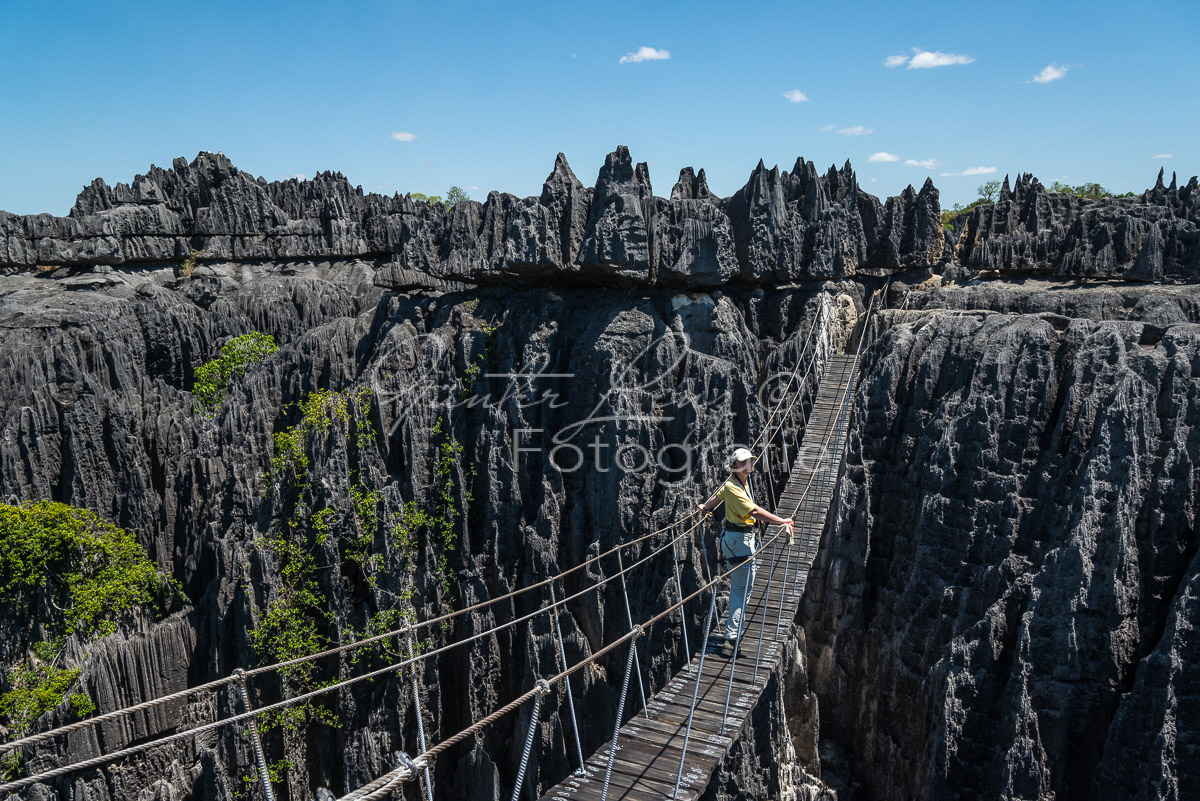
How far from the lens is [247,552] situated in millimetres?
13531

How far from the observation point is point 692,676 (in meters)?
7.05

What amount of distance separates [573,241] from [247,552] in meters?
8.23

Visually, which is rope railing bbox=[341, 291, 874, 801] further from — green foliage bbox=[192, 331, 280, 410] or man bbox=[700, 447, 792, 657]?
green foliage bbox=[192, 331, 280, 410]

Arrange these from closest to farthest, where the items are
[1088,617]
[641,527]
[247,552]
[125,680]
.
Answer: [1088,617], [641,527], [247,552], [125,680]

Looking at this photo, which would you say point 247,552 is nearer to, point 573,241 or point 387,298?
point 387,298

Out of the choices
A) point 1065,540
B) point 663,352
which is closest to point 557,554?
point 663,352

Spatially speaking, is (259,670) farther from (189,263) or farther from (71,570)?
(189,263)

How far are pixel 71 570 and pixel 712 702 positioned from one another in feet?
48.2

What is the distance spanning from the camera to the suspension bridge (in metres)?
4.44

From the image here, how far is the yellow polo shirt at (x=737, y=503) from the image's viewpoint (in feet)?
22.5

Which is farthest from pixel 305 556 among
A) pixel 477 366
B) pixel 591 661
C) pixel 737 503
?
pixel 737 503

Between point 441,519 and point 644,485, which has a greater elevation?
point 644,485

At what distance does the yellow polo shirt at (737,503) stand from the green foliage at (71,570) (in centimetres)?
1383

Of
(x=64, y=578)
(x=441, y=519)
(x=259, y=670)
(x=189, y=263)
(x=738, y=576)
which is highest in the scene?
(x=189, y=263)
